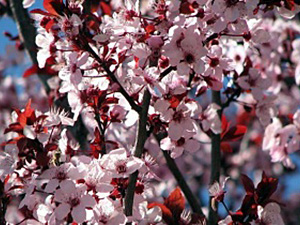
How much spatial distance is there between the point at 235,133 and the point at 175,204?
0.81 meters

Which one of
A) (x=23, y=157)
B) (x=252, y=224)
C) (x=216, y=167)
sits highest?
(x=23, y=157)

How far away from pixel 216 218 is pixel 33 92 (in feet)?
15.2

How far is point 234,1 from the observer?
6.54ft

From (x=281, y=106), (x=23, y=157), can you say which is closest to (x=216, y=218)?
(x=23, y=157)

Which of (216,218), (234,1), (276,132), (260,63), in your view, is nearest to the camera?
(234,1)

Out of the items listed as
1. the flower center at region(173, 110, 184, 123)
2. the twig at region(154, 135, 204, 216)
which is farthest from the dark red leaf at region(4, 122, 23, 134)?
the twig at region(154, 135, 204, 216)

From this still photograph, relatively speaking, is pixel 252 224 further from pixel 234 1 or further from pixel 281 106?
pixel 281 106

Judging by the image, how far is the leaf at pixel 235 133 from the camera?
2873 millimetres

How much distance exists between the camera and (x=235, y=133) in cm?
289

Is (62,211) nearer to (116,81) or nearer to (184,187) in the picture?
(116,81)

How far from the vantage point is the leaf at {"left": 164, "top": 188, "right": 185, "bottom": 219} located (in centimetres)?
217

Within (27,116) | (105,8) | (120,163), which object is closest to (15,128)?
(27,116)

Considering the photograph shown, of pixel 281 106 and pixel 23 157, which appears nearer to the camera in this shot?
pixel 23 157

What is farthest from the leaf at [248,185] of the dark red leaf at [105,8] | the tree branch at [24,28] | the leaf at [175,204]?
the tree branch at [24,28]
